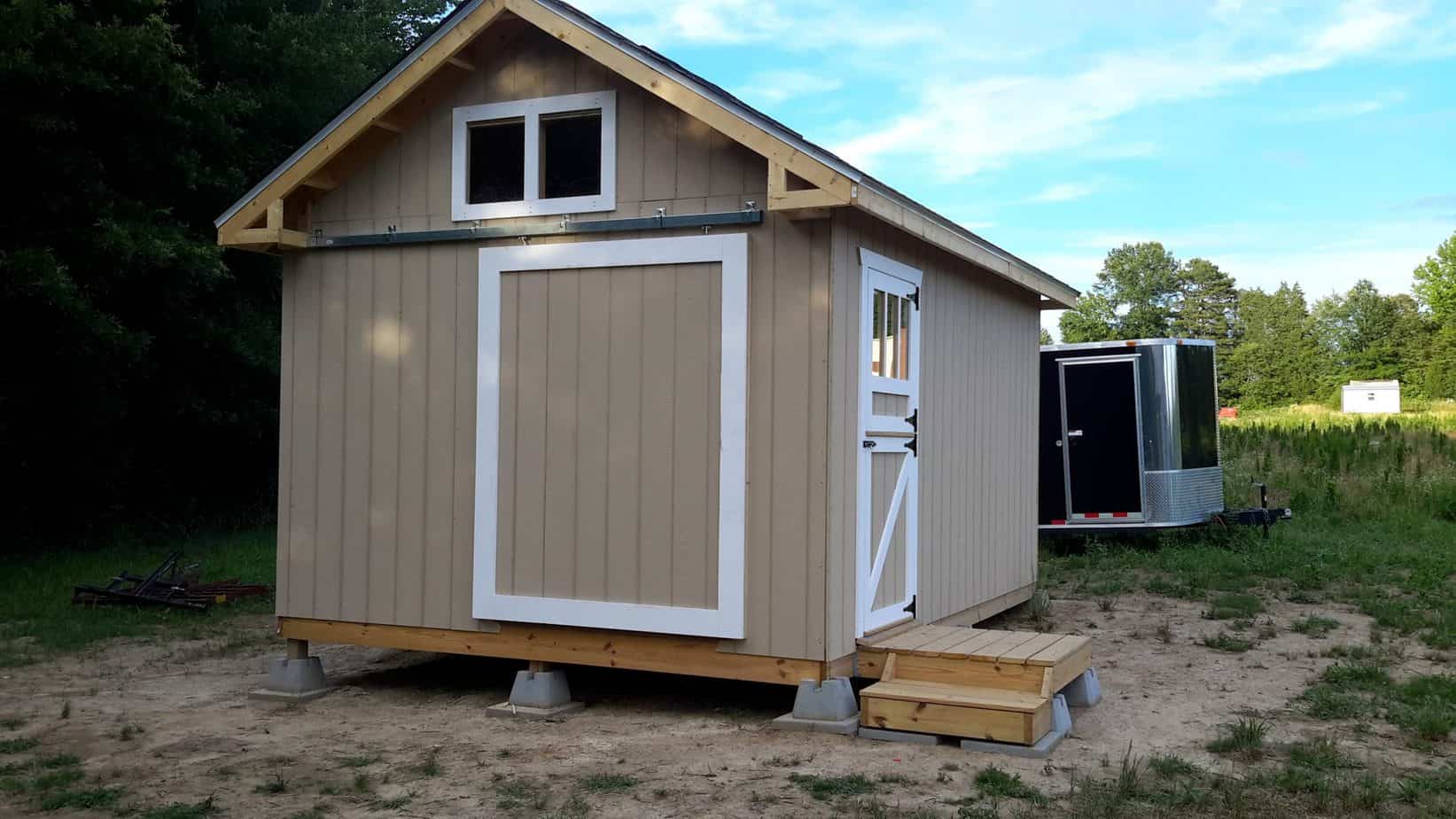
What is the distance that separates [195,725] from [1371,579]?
31.0ft

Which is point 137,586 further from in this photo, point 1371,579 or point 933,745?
point 1371,579

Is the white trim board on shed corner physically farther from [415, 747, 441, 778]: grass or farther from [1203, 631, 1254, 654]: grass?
[1203, 631, 1254, 654]: grass

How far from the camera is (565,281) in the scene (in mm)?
6918

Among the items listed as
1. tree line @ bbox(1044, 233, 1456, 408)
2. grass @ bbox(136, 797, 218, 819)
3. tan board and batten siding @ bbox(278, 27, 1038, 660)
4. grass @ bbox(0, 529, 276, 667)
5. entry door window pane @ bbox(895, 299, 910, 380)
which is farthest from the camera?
tree line @ bbox(1044, 233, 1456, 408)

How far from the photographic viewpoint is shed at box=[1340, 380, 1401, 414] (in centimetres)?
4634

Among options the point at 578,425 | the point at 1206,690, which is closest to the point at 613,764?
the point at 578,425

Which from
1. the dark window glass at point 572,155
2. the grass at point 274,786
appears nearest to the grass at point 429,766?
the grass at point 274,786

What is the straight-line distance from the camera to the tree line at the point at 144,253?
12.6 meters

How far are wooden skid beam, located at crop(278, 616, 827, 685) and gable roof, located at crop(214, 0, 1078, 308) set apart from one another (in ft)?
7.90

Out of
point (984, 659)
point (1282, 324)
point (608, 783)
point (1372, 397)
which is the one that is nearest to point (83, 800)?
point (608, 783)

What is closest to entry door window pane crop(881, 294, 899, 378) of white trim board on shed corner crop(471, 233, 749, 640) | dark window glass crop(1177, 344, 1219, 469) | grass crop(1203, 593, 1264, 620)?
white trim board on shed corner crop(471, 233, 749, 640)

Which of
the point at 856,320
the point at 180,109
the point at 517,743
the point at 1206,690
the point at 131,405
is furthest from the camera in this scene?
the point at 131,405

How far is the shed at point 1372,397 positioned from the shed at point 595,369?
44.9 meters

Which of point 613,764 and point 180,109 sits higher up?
point 180,109
